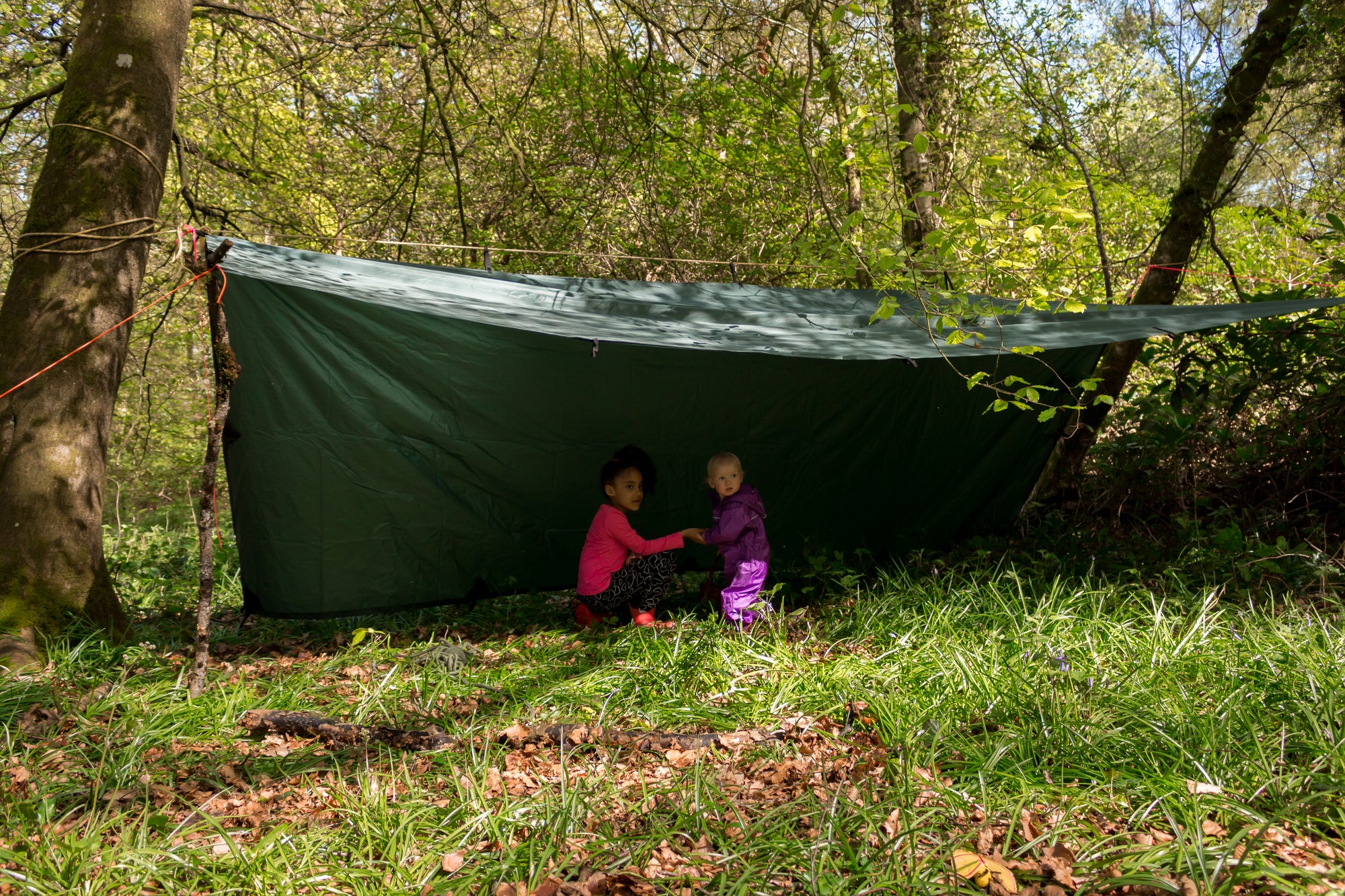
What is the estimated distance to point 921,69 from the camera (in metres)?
5.59

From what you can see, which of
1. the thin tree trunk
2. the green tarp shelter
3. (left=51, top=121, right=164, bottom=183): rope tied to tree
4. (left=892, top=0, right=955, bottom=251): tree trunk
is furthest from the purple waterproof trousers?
(left=892, top=0, right=955, bottom=251): tree trunk

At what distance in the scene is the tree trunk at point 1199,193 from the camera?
395 cm

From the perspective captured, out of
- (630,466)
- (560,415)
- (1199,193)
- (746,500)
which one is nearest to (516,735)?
(746,500)

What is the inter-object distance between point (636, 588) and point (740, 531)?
21.4 inches

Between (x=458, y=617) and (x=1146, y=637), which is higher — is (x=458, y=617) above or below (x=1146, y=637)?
below

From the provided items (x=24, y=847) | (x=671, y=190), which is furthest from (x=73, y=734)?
(x=671, y=190)

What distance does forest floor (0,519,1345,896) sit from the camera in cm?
170

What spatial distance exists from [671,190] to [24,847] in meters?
6.48

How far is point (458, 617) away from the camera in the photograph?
13.6 ft

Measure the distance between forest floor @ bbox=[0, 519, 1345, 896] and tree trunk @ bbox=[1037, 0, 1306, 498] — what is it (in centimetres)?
148

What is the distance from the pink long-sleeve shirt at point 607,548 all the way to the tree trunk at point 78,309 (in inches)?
67.1

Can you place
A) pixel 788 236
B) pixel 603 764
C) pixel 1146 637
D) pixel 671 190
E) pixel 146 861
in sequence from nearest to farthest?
1. pixel 146 861
2. pixel 603 764
3. pixel 1146 637
4. pixel 788 236
5. pixel 671 190

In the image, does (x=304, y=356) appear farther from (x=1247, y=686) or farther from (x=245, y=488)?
(x=1247, y=686)

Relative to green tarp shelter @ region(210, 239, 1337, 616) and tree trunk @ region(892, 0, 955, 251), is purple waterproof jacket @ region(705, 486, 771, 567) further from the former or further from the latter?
tree trunk @ region(892, 0, 955, 251)
